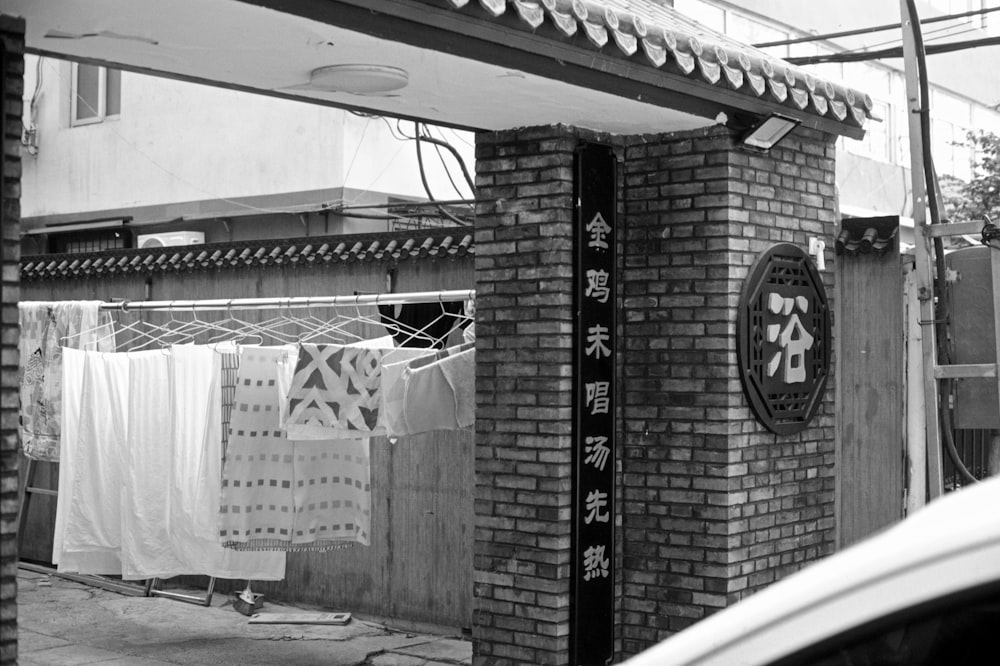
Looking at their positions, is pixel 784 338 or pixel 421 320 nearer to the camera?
pixel 784 338

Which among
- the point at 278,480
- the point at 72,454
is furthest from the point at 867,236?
the point at 72,454

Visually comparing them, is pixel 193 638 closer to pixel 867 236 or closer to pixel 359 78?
pixel 359 78

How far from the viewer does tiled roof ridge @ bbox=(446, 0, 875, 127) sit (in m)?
5.77

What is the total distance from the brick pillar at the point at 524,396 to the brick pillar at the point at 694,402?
51 cm

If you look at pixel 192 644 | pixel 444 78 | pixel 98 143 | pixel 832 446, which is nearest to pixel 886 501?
pixel 832 446

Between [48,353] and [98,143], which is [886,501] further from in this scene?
[98,143]

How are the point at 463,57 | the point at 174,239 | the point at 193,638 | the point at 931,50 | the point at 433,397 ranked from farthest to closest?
the point at 174,239 → the point at 931,50 → the point at 193,638 → the point at 433,397 → the point at 463,57

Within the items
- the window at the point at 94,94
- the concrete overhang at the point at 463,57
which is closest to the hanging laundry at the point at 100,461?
the concrete overhang at the point at 463,57

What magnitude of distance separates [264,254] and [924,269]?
5.62 m

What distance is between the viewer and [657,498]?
290 inches

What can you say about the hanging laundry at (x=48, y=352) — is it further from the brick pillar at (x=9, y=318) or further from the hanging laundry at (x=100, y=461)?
the brick pillar at (x=9, y=318)

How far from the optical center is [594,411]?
7207 mm

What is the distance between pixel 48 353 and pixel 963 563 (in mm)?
10080

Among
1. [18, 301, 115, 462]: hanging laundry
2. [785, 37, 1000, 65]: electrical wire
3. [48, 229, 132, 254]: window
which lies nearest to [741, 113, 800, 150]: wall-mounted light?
[785, 37, 1000, 65]: electrical wire
